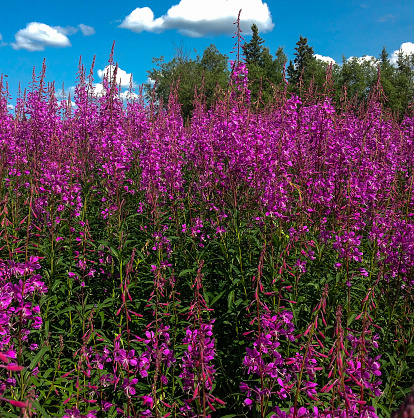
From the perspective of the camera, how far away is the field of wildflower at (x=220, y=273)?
2.79 metres

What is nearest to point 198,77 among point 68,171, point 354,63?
point 354,63

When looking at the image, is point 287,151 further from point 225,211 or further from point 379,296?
point 379,296

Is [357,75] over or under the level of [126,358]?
over

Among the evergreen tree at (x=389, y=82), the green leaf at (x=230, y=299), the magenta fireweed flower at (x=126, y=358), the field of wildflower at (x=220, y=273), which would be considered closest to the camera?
the magenta fireweed flower at (x=126, y=358)

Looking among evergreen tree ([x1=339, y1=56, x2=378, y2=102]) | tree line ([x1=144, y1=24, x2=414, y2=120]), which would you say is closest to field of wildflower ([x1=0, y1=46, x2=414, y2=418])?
tree line ([x1=144, y1=24, x2=414, y2=120])

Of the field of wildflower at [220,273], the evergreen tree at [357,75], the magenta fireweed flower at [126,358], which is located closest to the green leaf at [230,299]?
the field of wildflower at [220,273]

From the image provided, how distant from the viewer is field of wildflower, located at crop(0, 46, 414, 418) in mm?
2789

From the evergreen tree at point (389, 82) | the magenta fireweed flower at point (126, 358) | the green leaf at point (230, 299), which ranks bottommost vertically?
the magenta fireweed flower at point (126, 358)

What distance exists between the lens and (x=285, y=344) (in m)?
3.45

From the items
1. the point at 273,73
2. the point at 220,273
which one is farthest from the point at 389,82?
the point at 220,273

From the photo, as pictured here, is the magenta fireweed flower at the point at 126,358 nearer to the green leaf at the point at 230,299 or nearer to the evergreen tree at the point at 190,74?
the green leaf at the point at 230,299

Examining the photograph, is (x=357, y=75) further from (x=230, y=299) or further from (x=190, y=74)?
(x=230, y=299)

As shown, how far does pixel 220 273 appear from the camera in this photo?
13.1ft

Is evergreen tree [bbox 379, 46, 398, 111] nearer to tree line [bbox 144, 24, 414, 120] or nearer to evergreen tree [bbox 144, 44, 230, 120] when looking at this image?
tree line [bbox 144, 24, 414, 120]
